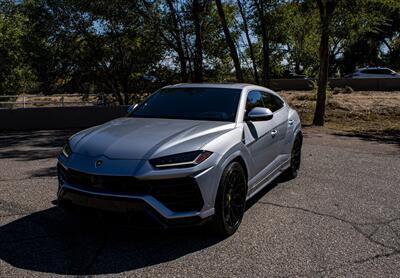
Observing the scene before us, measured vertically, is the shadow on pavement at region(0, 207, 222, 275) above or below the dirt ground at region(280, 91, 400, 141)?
above

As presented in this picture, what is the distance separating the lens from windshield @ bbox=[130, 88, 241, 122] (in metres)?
5.53

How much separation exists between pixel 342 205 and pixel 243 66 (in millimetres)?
13722

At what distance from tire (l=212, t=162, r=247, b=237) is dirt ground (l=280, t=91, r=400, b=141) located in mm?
9768

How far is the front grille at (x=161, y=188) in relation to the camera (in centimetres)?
422

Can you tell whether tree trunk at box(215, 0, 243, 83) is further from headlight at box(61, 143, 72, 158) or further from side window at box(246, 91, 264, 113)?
headlight at box(61, 143, 72, 158)

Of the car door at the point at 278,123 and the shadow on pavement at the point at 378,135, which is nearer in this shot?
the car door at the point at 278,123

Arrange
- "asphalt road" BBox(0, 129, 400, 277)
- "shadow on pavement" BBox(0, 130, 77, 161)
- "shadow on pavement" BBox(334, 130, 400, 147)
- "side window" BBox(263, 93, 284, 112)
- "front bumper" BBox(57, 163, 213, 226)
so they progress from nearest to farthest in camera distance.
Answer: "asphalt road" BBox(0, 129, 400, 277) → "front bumper" BBox(57, 163, 213, 226) → "side window" BBox(263, 93, 284, 112) → "shadow on pavement" BBox(0, 130, 77, 161) → "shadow on pavement" BBox(334, 130, 400, 147)

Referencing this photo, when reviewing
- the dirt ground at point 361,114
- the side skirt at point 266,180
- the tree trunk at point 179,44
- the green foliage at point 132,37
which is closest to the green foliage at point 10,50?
the green foliage at point 132,37

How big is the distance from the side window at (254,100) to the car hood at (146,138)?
70cm

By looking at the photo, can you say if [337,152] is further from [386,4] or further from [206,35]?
[206,35]

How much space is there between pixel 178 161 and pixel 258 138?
158 cm

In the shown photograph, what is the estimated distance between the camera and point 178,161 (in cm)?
431

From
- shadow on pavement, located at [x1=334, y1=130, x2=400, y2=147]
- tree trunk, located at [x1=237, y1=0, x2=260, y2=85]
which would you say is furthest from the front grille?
tree trunk, located at [x1=237, y1=0, x2=260, y2=85]

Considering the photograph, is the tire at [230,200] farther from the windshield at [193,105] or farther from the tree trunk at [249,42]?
the tree trunk at [249,42]
